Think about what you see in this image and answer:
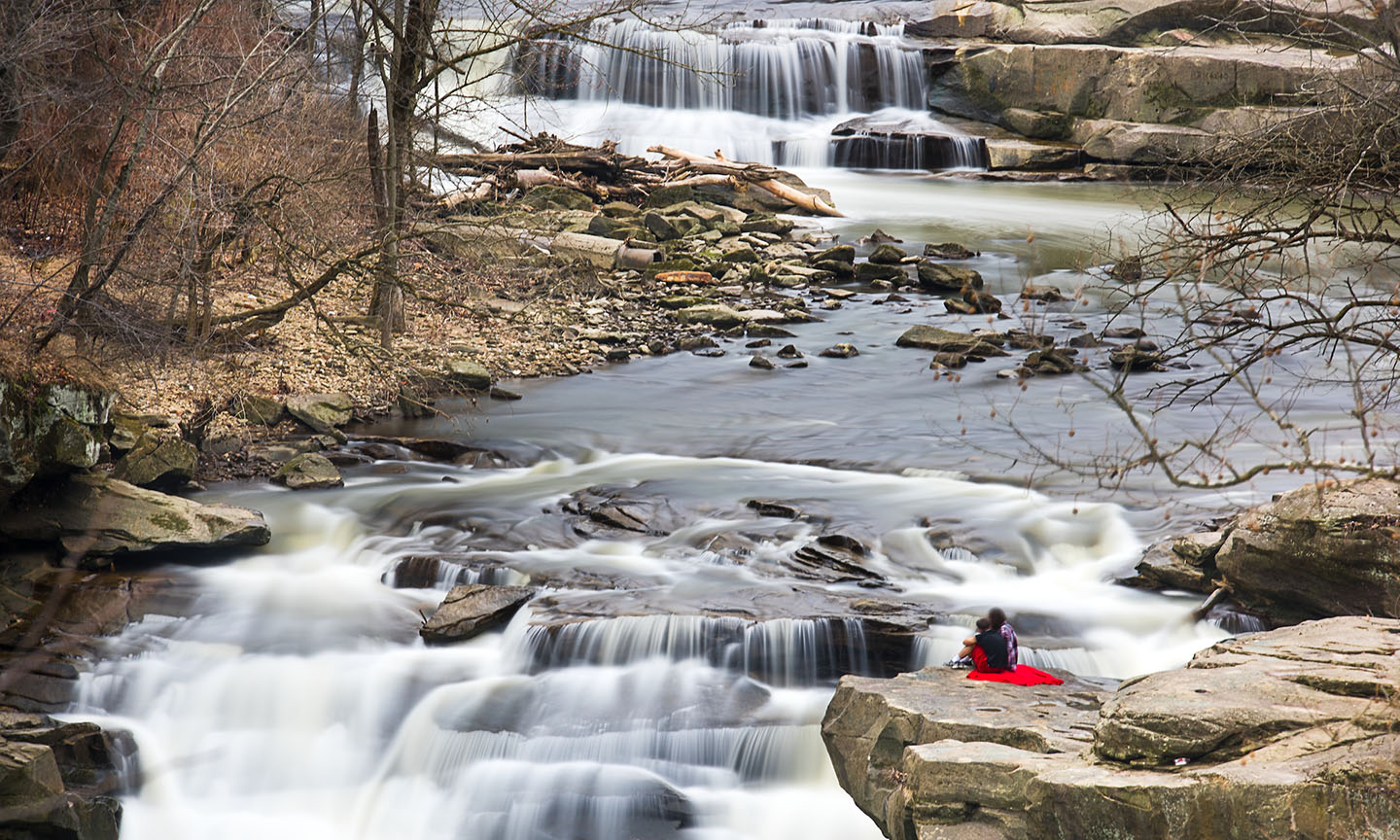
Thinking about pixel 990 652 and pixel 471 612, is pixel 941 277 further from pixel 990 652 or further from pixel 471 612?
pixel 990 652

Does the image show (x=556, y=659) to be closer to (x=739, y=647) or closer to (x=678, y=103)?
(x=739, y=647)

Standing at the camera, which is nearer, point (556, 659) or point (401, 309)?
point (556, 659)

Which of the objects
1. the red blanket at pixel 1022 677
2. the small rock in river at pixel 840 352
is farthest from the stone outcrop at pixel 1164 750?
the small rock in river at pixel 840 352

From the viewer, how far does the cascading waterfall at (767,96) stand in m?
28.1

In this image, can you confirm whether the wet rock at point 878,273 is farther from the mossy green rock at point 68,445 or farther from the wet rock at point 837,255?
the mossy green rock at point 68,445

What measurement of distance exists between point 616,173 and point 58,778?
57.8 ft

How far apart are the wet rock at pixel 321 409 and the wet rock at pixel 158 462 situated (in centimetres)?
160

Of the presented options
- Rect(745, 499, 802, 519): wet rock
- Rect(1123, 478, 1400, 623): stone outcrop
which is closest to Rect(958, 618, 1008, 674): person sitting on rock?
Rect(1123, 478, 1400, 623): stone outcrop

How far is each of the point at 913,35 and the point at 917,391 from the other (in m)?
21.9

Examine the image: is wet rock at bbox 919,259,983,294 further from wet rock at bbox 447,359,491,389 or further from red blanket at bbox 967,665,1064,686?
red blanket at bbox 967,665,1064,686

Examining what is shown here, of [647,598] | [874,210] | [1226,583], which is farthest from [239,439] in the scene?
[874,210]

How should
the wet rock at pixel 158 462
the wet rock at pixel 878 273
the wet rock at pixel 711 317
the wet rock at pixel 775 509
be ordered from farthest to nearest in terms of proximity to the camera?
the wet rock at pixel 878 273 < the wet rock at pixel 711 317 < the wet rock at pixel 775 509 < the wet rock at pixel 158 462

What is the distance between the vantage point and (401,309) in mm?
14352

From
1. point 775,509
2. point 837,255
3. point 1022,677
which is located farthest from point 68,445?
point 837,255
